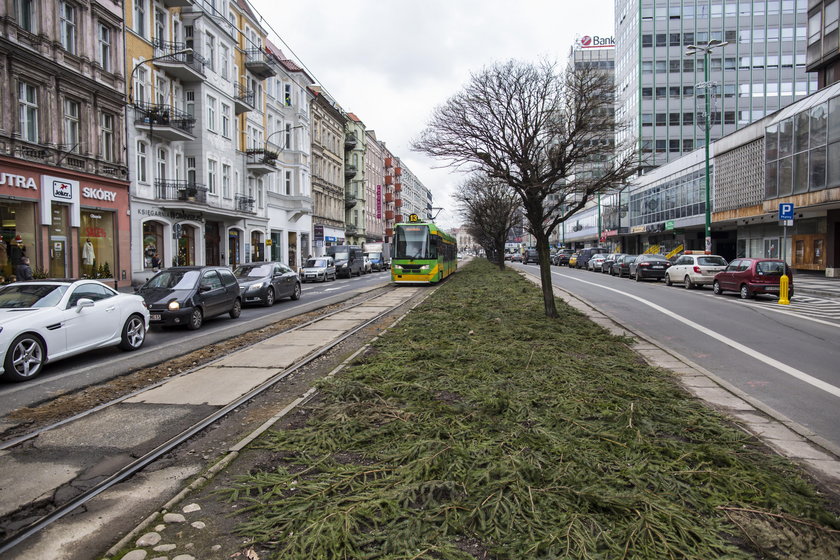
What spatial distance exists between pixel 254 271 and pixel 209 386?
42.5 feet

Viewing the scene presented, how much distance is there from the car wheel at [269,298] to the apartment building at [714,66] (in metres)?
56.9

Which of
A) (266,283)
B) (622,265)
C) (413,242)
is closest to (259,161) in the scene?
(413,242)

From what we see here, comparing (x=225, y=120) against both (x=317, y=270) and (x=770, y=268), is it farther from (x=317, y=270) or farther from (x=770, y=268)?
(x=770, y=268)

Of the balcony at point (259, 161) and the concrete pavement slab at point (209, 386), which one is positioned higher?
the balcony at point (259, 161)

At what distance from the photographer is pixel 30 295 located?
8727 mm

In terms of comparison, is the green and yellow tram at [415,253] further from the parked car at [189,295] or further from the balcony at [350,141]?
the balcony at [350,141]

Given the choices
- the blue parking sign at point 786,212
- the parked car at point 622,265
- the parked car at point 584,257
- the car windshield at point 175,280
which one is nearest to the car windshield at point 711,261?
the blue parking sign at point 786,212

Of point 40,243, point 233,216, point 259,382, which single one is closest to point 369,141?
point 233,216

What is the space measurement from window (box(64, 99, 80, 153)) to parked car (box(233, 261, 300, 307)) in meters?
8.63

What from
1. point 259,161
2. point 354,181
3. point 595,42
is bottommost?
point 259,161

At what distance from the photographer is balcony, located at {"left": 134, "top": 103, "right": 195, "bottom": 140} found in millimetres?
25781

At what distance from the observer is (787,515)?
3373 mm

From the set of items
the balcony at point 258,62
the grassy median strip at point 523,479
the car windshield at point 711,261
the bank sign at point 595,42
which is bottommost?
the grassy median strip at point 523,479

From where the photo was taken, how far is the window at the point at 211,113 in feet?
104
